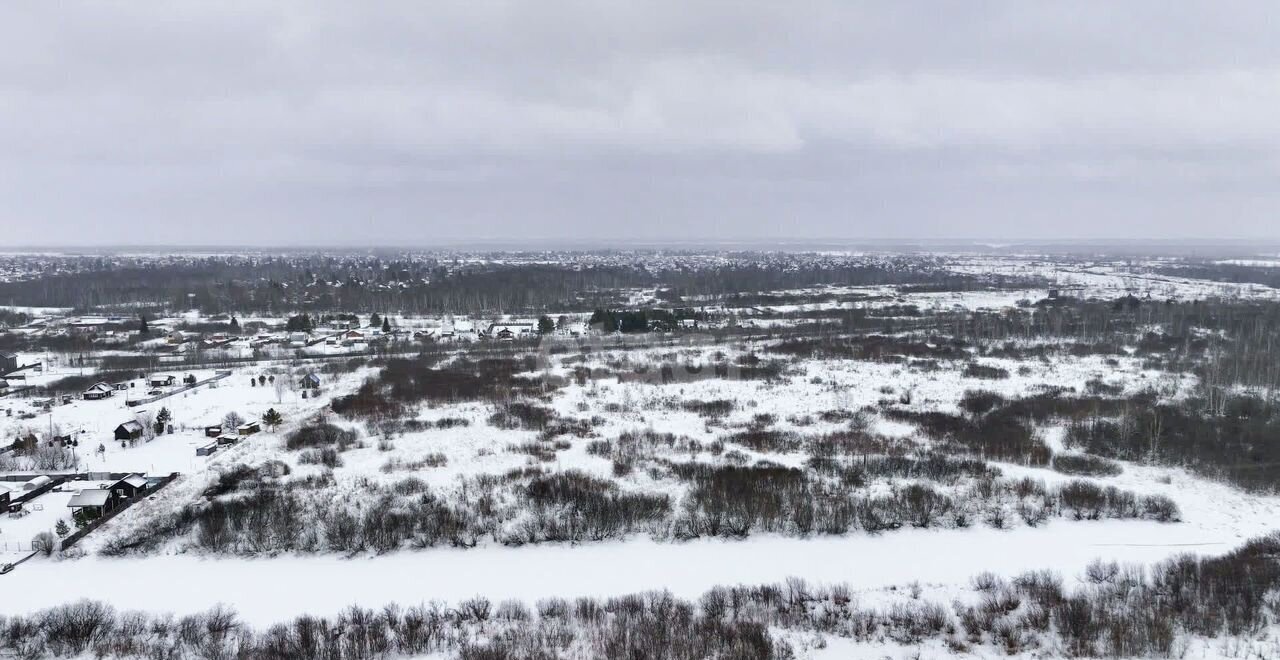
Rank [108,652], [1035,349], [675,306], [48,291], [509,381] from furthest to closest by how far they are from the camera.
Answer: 1. [48,291]
2. [675,306]
3. [1035,349]
4. [509,381]
5. [108,652]

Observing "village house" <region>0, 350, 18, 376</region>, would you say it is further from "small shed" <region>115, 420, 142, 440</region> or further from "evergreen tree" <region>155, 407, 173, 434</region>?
"small shed" <region>115, 420, 142, 440</region>

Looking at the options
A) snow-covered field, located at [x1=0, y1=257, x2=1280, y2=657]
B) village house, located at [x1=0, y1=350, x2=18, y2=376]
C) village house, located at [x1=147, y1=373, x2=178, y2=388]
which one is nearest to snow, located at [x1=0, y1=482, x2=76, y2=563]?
snow-covered field, located at [x1=0, y1=257, x2=1280, y2=657]

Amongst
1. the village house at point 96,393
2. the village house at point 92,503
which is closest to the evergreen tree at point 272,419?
the village house at point 92,503

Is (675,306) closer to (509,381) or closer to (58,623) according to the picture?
(509,381)

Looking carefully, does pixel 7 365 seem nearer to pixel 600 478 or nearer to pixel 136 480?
pixel 136 480

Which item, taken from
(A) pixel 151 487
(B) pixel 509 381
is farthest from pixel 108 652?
(B) pixel 509 381

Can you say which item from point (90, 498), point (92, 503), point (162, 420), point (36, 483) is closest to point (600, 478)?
point (92, 503)

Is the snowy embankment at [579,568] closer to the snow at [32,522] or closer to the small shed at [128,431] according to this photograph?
the snow at [32,522]
